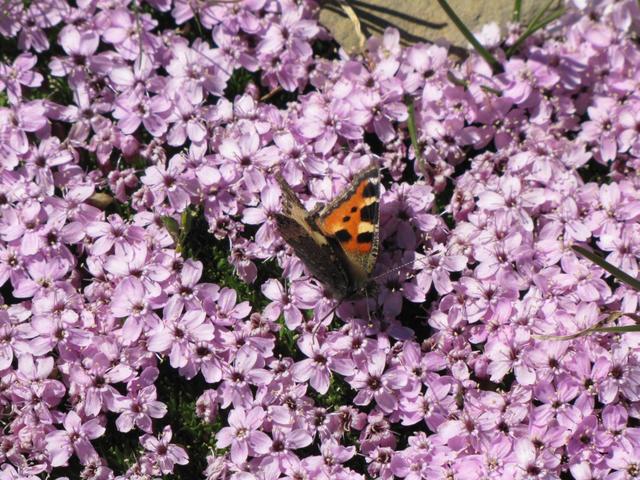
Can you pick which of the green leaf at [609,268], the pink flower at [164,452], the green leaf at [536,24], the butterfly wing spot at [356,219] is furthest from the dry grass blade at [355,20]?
the pink flower at [164,452]

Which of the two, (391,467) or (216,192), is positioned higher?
(216,192)

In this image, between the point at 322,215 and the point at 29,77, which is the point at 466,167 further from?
the point at 29,77

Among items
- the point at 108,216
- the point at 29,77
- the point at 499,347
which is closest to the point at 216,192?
the point at 108,216

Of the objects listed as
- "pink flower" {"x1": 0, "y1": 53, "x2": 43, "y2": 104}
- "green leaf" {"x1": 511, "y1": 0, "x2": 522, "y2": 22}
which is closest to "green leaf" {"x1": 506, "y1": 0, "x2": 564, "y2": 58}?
"green leaf" {"x1": 511, "y1": 0, "x2": 522, "y2": 22}

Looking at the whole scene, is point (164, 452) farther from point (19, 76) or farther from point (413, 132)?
point (19, 76)

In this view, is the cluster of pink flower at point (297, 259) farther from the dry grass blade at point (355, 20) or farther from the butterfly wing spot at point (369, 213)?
the butterfly wing spot at point (369, 213)

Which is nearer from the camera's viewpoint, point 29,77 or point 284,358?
point 284,358

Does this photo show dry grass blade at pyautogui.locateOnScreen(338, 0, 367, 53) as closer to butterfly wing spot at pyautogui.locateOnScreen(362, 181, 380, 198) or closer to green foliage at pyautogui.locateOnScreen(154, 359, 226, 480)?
butterfly wing spot at pyautogui.locateOnScreen(362, 181, 380, 198)
